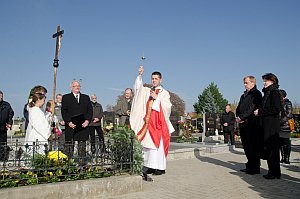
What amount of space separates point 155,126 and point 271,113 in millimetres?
2332

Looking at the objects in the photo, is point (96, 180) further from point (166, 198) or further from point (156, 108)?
point (156, 108)

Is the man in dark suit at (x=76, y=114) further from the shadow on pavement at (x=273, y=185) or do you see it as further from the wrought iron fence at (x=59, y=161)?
the shadow on pavement at (x=273, y=185)

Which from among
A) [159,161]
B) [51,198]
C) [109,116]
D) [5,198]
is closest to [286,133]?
[159,161]

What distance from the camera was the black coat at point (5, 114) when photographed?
24.7ft

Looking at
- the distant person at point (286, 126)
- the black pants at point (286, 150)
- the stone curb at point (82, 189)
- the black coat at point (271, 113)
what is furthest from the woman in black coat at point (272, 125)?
the stone curb at point (82, 189)

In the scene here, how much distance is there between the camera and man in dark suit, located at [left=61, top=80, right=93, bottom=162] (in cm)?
612

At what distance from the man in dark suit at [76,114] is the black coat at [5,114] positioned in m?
2.30

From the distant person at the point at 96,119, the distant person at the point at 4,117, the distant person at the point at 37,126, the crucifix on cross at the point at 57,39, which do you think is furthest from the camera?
the distant person at the point at 96,119

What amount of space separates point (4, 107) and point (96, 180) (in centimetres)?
441

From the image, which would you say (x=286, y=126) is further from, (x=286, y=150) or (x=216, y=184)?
(x=216, y=184)

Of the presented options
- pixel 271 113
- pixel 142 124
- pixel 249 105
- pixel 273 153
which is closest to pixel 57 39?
pixel 142 124

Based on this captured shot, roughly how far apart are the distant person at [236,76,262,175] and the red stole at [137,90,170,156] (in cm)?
170

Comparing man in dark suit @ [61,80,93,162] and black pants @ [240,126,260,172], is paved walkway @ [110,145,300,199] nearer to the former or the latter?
black pants @ [240,126,260,172]

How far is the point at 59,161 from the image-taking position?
4.57 meters
